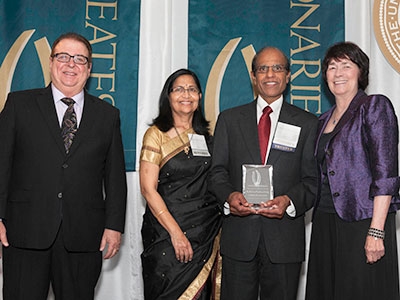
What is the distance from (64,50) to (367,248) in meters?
1.56

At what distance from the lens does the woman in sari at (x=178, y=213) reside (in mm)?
2645

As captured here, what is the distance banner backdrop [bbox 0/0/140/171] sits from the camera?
3441 mm

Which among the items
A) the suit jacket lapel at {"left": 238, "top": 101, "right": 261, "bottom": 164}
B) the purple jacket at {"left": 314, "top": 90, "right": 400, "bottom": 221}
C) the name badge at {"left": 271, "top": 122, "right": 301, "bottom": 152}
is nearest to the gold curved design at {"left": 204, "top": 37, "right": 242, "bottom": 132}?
the suit jacket lapel at {"left": 238, "top": 101, "right": 261, "bottom": 164}

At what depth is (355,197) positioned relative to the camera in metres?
2.26

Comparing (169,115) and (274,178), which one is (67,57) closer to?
(169,115)

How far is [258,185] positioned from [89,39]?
1804 millimetres

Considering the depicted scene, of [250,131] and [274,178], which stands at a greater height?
[250,131]

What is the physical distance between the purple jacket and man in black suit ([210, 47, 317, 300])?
178mm

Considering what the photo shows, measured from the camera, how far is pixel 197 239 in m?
2.68

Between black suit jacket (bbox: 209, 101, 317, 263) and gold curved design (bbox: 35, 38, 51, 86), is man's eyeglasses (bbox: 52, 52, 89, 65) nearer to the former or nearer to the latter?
black suit jacket (bbox: 209, 101, 317, 263)

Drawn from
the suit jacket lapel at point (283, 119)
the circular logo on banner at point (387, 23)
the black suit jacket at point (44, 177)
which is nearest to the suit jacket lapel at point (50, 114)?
the black suit jacket at point (44, 177)

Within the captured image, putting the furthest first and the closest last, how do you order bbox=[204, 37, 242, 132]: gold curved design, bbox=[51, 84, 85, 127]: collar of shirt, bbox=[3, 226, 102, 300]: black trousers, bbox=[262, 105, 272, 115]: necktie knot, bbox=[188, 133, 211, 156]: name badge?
1. bbox=[204, 37, 242, 132]: gold curved design
2. bbox=[188, 133, 211, 156]: name badge
3. bbox=[262, 105, 272, 115]: necktie knot
4. bbox=[51, 84, 85, 127]: collar of shirt
5. bbox=[3, 226, 102, 300]: black trousers

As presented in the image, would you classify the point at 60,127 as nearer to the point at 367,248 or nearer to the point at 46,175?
the point at 46,175

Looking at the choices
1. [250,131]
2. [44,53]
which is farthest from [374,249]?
[44,53]
